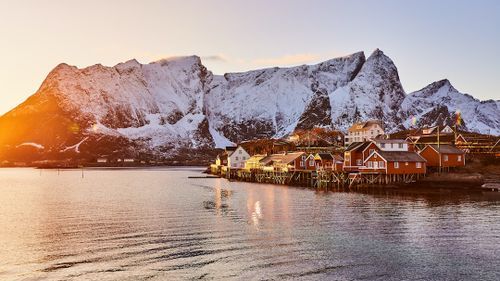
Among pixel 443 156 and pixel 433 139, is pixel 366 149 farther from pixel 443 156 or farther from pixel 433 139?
pixel 433 139

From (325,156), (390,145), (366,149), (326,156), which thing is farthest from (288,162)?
(390,145)

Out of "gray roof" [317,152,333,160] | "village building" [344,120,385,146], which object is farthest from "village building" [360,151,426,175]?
"village building" [344,120,385,146]

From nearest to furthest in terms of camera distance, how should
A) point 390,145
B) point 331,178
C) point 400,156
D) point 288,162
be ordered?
point 400,156 → point 390,145 → point 331,178 → point 288,162

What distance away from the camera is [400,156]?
270 ft

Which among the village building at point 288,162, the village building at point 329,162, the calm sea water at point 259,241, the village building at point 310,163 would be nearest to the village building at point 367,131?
the village building at point 288,162

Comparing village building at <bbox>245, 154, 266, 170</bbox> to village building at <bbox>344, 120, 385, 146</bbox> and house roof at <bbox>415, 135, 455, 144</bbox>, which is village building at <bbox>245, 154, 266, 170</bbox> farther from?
village building at <bbox>344, 120, 385, 146</bbox>

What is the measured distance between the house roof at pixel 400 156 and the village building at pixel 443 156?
143 inches

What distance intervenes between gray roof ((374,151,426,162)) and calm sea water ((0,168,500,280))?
20.8 metres

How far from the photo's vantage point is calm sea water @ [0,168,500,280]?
27281 mm

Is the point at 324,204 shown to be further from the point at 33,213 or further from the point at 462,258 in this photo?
the point at 33,213

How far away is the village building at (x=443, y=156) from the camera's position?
282 ft

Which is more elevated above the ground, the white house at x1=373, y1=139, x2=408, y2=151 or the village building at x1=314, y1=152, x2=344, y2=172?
the white house at x1=373, y1=139, x2=408, y2=151

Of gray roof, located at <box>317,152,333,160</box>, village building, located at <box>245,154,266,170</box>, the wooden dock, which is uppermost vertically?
gray roof, located at <box>317,152,333,160</box>

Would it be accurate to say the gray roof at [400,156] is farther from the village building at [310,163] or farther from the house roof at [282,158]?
the house roof at [282,158]
